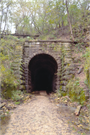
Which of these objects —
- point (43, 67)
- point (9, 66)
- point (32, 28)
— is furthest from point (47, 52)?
point (32, 28)

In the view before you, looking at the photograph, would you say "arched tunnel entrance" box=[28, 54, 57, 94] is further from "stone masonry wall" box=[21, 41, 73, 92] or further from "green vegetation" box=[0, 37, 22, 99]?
"green vegetation" box=[0, 37, 22, 99]

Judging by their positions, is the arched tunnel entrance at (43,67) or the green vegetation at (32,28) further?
the arched tunnel entrance at (43,67)

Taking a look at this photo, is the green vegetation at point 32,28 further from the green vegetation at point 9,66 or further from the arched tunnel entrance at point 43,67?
the arched tunnel entrance at point 43,67

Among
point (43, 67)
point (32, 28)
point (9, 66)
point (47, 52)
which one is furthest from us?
point (32, 28)

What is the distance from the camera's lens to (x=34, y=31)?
19.8m

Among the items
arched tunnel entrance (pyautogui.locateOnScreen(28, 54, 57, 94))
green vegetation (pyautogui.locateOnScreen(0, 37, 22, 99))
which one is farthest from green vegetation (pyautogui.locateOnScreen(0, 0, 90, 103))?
arched tunnel entrance (pyautogui.locateOnScreen(28, 54, 57, 94))

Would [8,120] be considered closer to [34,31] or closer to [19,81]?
[19,81]

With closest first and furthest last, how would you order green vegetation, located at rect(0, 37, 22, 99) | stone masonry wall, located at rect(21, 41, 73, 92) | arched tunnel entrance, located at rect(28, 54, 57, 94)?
1. green vegetation, located at rect(0, 37, 22, 99)
2. stone masonry wall, located at rect(21, 41, 73, 92)
3. arched tunnel entrance, located at rect(28, 54, 57, 94)

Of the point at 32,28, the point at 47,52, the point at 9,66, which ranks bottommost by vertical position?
the point at 9,66

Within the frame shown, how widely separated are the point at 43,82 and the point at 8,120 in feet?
57.2

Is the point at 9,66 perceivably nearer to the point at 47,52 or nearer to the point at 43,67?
the point at 47,52

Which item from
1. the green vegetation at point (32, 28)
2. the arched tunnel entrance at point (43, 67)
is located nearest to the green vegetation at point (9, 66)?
the green vegetation at point (32, 28)

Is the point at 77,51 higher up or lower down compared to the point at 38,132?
higher up

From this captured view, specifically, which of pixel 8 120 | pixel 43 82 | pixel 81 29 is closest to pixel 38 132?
pixel 8 120
